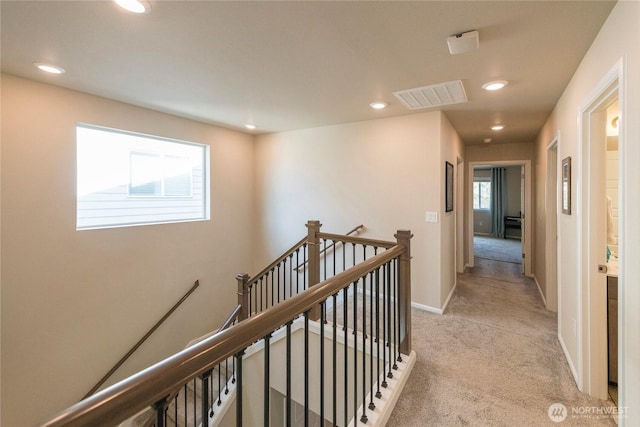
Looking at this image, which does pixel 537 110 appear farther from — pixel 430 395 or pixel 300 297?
pixel 300 297

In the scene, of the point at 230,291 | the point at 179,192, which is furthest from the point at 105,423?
the point at 230,291

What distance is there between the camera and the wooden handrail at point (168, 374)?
0.54 meters

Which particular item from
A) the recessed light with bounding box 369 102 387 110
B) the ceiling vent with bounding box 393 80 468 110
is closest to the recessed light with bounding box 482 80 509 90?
the ceiling vent with bounding box 393 80 468 110

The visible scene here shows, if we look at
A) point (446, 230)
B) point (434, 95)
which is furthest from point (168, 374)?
point (446, 230)

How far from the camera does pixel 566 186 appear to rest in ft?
7.79

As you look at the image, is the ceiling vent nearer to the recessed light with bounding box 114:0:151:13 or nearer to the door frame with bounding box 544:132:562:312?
the door frame with bounding box 544:132:562:312

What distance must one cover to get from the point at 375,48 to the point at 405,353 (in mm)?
2292

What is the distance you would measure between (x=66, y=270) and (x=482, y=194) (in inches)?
423

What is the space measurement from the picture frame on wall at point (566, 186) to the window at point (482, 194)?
25.4 feet

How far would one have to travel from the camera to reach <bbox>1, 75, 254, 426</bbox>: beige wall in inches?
98.9

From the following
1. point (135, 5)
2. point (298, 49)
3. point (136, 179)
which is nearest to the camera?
point (135, 5)

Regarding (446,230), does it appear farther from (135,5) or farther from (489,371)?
(135,5)

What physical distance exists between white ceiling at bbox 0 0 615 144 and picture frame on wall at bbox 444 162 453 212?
846 millimetres

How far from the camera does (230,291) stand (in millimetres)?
4500
